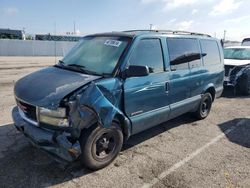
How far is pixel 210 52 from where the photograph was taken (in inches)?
255

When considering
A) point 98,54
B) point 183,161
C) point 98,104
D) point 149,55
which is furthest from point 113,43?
point 183,161

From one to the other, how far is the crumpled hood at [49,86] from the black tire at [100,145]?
24.8 inches

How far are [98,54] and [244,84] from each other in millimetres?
6942

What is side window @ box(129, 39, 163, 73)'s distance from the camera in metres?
4.32

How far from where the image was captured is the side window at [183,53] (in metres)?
5.03

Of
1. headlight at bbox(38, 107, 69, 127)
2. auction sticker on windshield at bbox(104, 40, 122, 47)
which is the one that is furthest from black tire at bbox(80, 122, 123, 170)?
auction sticker on windshield at bbox(104, 40, 122, 47)

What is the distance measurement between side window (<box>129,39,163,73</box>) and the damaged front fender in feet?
2.01

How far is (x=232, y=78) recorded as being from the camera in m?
9.38

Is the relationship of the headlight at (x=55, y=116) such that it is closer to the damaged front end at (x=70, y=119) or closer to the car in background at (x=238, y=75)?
the damaged front end at (x=70, y=119)

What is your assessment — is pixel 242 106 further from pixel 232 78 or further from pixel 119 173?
pixel 119 173

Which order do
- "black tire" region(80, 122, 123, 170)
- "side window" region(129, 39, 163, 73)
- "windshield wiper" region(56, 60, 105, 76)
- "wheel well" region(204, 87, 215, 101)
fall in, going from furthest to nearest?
"wheel well" region(204, 87, 215, 101) < "side window" region(129, 39, 163, 73) < "windshield wiper" region(56, 60, 105, 76) < "black tire" region(80, 122, 123, 170)

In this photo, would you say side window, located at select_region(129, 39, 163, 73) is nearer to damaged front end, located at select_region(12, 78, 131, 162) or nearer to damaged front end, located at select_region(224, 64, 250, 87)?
damaged front end, located at select_region(12, 78, 131, 162)

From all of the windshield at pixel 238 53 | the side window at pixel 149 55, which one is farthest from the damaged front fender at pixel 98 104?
the windshield at pixel 238 53

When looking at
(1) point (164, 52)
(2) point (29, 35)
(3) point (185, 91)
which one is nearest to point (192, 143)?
(3) point (185, 91)
